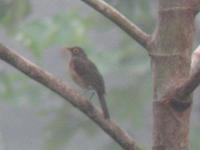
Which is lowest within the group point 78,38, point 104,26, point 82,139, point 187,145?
point 82,139

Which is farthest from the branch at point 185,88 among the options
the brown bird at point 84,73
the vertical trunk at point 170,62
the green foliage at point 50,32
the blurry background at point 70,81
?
A: the blurry background at point 70,81

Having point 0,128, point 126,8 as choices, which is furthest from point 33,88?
point 126,8

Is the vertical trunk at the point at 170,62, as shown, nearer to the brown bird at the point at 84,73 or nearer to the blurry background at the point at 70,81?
the brown bird at the point at 84,73

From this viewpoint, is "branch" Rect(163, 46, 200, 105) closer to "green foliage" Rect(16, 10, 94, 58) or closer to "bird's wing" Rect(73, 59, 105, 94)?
"bird's wing" Rect(73, 59, 105, 94)

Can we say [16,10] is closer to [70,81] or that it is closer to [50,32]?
[50,32]

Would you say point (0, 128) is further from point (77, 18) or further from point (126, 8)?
point (126, 8)
